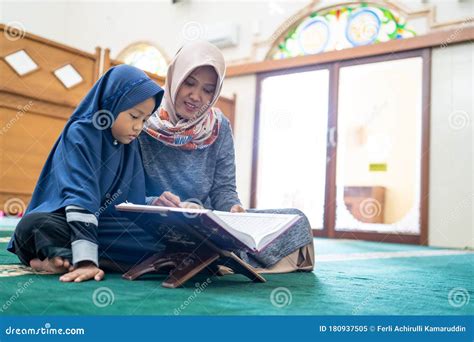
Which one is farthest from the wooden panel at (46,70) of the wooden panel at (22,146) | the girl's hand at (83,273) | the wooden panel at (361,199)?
the girl's hand at (83,273)

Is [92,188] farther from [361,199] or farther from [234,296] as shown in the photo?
[361,199]

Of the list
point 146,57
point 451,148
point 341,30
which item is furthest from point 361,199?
point 146,57

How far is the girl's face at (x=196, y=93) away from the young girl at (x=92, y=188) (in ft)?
0.83

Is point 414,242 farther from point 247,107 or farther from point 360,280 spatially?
point 360,280

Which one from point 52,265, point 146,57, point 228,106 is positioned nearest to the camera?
point 52,265

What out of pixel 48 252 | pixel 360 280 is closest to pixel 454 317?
pixel 360 280

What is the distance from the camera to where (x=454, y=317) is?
110cm

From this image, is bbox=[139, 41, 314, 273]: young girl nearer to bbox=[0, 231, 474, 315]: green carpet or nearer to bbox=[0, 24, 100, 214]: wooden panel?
bbox=[0, 231, 474, 315]: green carpet

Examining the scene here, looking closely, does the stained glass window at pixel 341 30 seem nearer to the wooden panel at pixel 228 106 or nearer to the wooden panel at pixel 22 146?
the wooden panel at pixel 228 106

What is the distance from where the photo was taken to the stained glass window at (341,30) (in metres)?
5.29

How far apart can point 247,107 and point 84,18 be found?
3.65 m

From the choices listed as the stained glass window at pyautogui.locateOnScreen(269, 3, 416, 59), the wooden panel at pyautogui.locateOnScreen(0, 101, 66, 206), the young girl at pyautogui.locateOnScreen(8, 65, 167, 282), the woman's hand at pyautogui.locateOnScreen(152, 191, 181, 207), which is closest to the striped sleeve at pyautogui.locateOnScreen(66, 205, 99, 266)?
the young girl at pyautogui.locateOnScreen(8, 65, 167, 282)

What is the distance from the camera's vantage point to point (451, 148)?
15.8ft

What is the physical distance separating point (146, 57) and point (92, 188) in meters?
6.16
